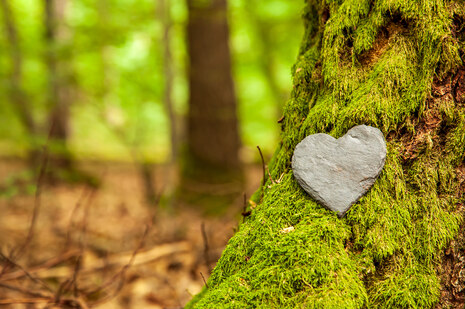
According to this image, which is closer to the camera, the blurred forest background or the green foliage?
the blurred forest background

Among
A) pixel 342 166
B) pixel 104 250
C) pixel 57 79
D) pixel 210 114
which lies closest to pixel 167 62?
pixel 210 114

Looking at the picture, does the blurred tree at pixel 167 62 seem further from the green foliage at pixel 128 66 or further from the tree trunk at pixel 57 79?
the tree trunk at pixel 57 79

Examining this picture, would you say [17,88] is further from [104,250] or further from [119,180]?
[119,180]

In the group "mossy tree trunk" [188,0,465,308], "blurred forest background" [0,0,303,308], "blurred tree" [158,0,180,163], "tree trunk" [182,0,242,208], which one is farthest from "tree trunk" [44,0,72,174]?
"tree trunk" [182,0,242,208]

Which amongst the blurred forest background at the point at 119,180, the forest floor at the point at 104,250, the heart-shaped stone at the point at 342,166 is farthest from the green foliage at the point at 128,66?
the forest floor at the point at 104,250

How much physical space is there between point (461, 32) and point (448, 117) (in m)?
0.31

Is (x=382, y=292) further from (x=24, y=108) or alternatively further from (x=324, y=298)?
(x=24, y=108)

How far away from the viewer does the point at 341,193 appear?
1.13m

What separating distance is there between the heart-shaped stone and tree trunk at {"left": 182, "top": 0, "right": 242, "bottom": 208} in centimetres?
463

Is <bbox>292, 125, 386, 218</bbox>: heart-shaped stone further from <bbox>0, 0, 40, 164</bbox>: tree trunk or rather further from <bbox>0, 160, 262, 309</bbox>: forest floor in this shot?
<bbox>0, 0, 40, 164</bbox>: tree trunk

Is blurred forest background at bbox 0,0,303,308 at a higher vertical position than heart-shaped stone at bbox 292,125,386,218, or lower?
lower

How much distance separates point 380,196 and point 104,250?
3520mm

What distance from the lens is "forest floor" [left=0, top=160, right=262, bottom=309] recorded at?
93.0 inches

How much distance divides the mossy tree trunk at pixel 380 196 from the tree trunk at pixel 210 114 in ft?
15.1
